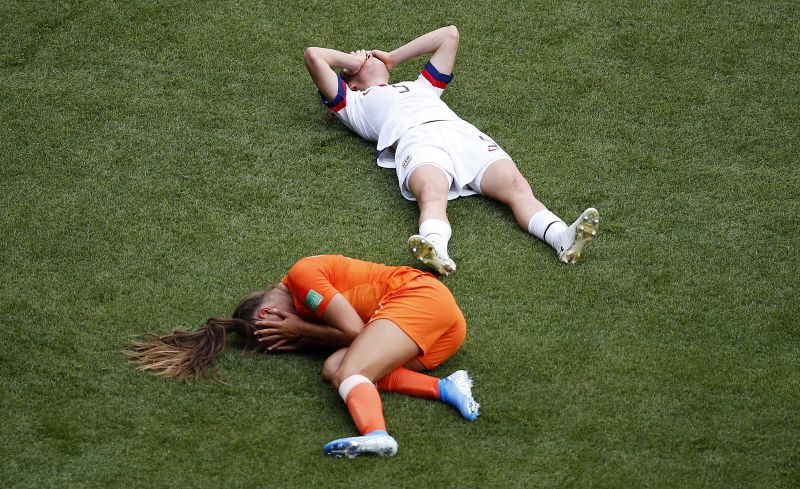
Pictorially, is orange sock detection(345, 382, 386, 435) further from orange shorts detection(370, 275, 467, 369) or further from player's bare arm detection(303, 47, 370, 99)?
player's bare arm detection(303, 47, 370, 99)

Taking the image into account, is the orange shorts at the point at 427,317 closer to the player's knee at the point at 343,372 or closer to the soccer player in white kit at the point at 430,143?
the player's knee at the point at 343,372

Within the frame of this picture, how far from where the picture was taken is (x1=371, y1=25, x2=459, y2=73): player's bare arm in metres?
6.18

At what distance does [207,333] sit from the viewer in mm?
4297

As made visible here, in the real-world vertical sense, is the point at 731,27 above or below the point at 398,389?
above

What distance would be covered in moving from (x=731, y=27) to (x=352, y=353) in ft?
14.5

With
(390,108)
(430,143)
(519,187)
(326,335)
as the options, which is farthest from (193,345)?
(390,108)

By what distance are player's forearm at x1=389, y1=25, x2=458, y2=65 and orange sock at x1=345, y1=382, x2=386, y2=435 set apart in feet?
9.65

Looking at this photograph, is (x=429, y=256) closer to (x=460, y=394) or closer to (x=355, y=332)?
(x=355, y=332)

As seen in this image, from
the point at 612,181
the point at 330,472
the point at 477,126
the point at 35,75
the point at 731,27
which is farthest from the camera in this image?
the point at 731,27

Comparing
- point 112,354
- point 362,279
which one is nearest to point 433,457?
point 362,279

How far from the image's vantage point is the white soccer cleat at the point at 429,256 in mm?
4738

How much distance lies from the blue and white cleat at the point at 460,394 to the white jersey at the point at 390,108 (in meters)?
1.95

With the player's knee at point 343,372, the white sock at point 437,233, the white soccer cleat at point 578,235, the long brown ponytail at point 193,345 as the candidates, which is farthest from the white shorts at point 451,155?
the player's knee at point 343,372

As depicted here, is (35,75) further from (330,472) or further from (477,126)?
(330,472)
